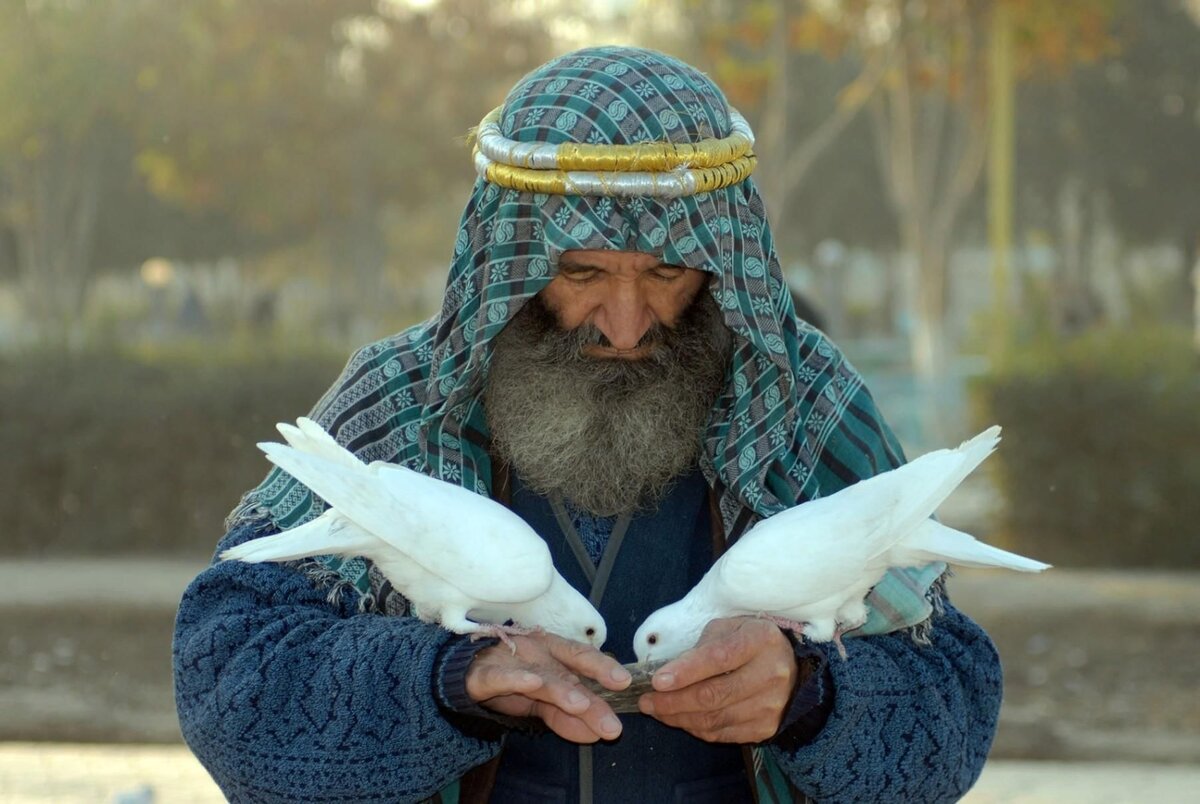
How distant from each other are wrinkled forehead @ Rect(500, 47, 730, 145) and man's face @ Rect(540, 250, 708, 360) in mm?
210

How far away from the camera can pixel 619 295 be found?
2504 millimetres

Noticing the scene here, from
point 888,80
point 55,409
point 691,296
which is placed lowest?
point 55,409

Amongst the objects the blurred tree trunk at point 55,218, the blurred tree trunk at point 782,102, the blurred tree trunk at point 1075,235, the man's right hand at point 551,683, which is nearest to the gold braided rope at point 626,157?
the man's right hand at point 551,683

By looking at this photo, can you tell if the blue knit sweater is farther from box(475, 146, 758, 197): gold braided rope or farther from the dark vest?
box(475, 146, 758, 197): gold braided rope

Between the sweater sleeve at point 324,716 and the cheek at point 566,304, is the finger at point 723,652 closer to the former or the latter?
the sweater sleeve at point 324,716

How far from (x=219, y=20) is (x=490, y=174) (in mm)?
11963

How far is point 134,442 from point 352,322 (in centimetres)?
828

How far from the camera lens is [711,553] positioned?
261 centimetres

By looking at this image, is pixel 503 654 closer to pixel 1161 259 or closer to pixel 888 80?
pixel 888 80

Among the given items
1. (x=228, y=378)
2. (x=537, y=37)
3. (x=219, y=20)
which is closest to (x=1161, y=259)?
(x=537, y=37)

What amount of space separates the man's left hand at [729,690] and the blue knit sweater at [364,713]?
0.09 m

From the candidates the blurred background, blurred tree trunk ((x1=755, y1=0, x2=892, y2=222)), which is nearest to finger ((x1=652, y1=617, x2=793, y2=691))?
the blurred background

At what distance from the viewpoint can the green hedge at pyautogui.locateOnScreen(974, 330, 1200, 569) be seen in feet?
30.3

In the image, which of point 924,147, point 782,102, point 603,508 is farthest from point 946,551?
point 924,147
